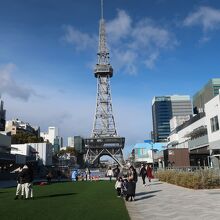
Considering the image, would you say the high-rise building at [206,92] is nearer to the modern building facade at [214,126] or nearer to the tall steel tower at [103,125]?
the tall steel tower at [103,125]

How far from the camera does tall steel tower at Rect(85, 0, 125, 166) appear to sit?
425 feet

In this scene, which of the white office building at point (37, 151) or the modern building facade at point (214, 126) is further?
the white office building at point (37, 151)

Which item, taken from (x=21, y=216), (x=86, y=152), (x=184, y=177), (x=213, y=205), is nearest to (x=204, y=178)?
(x=184, y=177)

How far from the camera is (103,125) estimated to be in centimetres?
14175

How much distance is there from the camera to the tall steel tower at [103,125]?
Answer: 130m

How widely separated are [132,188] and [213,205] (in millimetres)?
4903

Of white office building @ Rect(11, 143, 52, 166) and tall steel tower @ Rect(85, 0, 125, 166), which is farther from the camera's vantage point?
tall steel tower @ Rect(85, 0, 125, 166)

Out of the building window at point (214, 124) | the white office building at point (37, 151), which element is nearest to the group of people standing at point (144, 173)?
the building window at point (214, 124)

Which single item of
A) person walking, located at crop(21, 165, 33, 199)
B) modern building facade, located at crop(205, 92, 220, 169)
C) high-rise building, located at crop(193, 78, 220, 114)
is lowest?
person walking, located at crop(21, 165, 33, 199)

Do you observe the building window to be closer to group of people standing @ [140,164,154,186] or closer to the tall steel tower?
group of people standing @ [140,164,154,186]

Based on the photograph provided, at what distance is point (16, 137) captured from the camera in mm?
117125

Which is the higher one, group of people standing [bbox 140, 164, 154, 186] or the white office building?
the white office building

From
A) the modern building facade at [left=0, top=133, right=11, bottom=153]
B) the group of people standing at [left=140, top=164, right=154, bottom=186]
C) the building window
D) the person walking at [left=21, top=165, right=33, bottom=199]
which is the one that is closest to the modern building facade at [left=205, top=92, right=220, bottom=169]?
the building window

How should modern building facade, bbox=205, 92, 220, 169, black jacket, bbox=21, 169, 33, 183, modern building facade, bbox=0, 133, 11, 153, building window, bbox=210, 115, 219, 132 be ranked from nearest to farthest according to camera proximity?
1. black jacket, bbox=21, 169, 33, 183
2. modern building facade, bbox=205, 92, 220, 169
3. building window, bbox=210, 115, 219, 132
4. modern building facade, bbox=0, 133, 11, 153
